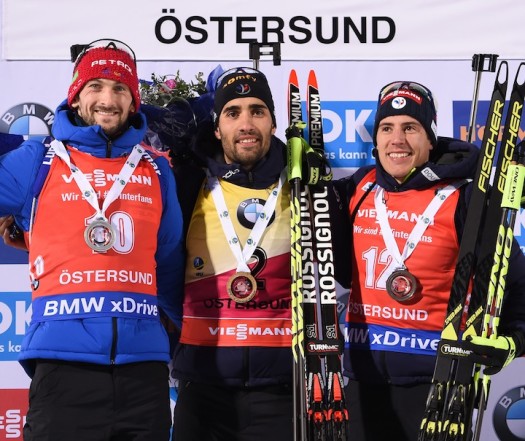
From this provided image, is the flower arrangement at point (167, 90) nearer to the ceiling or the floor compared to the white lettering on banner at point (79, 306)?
nearer to the ceiling

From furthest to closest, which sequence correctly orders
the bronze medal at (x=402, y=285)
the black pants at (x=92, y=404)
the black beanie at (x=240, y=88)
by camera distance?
the black beanie at (x=240, y=88) → the bronze medal at (x=402, y=285) → the black pants at (x=92, y=404)

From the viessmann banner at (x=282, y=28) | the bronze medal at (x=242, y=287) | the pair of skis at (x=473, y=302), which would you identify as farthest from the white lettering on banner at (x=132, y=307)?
the viessmann banner at (x=282, y=28)

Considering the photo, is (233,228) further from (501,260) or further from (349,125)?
(349,125)

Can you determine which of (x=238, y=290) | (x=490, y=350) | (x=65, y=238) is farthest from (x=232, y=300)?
(x=490, y=350)

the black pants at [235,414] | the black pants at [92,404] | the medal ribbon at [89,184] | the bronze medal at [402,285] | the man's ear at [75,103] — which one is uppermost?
the man's ear at [75,103]

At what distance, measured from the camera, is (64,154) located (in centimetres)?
326

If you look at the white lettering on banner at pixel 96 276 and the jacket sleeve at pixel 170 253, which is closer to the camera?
the white lettering on banner at pixel 96 276

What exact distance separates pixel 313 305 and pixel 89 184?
966 millimetres

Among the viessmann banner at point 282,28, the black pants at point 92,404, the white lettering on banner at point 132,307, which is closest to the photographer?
the black pants at point 92,404

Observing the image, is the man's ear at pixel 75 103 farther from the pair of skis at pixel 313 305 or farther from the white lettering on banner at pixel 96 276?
the pair of skis at pixel 313 305

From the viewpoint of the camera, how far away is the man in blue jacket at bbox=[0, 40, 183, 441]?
3078 mm

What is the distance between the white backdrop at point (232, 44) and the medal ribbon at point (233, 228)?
38.7 inches

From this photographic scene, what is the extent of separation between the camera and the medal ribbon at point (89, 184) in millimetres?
3201

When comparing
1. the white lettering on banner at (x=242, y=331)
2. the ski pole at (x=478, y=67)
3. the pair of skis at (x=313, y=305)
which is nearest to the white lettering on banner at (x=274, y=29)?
the ski pole at (x=478, y=67)
